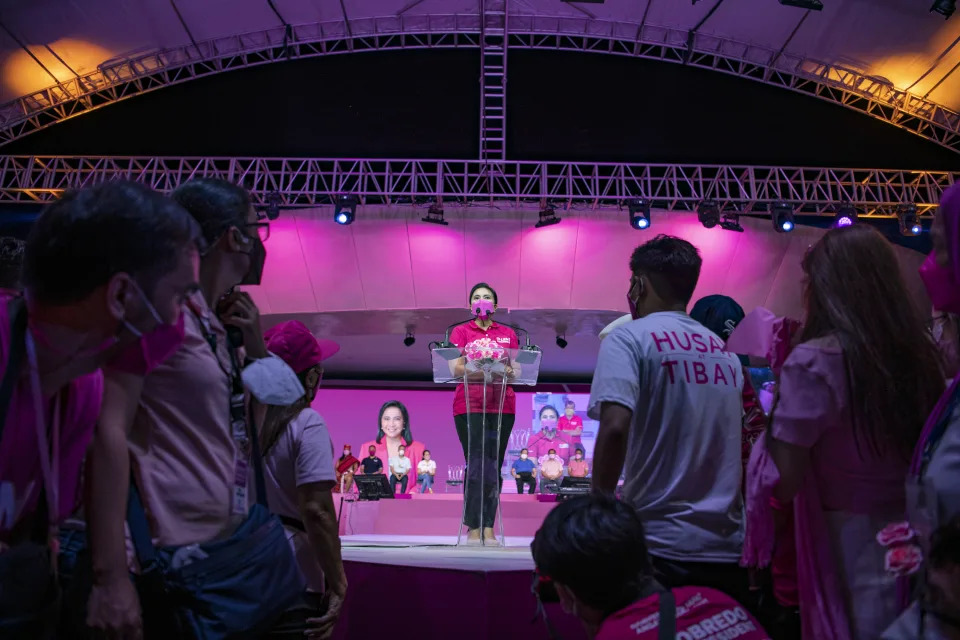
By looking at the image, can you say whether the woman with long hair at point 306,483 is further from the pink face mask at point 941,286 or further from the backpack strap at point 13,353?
the pink face mask at point 941,286

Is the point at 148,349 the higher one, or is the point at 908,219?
the point at 908,219

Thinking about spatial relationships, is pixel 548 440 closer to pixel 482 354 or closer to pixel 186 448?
pixel 482 354

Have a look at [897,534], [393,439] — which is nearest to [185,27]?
[393,439]

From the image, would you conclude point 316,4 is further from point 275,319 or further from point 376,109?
point 275,319

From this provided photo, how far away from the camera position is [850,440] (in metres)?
1.51

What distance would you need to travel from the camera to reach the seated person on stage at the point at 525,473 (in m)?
10.2

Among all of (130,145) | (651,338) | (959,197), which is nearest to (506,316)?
(130,145)

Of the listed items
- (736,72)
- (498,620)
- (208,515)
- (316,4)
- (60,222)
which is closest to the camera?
(60,222)

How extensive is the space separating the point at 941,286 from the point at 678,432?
0.75 m

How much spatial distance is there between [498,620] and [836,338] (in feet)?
5.70

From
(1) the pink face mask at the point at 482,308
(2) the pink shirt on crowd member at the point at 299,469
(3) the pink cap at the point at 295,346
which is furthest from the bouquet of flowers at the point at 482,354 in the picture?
(2) the pink shirt on crowd member at the point at 299,469

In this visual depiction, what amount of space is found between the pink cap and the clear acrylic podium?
1570 millimetres

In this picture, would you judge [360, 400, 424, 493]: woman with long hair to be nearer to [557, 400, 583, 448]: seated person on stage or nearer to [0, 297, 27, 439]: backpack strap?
[557, 400, 583, 448]: seated person on stage

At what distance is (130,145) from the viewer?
1016 cm
